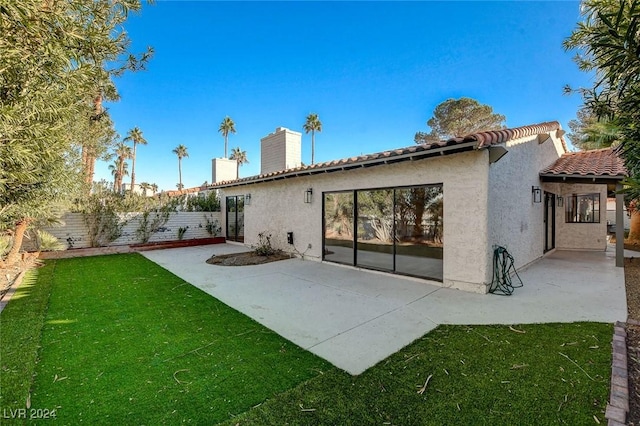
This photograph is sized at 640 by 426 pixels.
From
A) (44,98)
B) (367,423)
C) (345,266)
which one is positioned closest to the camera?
(367,423)

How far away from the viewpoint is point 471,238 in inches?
265

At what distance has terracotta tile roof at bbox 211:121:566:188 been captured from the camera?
6.20 m

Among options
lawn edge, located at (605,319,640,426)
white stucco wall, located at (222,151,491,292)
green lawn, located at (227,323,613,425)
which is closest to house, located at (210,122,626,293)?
white stucco wall, located at (222,151,491,292)

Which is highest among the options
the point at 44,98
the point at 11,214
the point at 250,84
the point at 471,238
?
the point at 250,84

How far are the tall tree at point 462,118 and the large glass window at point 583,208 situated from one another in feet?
37.4

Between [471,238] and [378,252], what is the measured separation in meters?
2.86

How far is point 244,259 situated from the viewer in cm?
1098

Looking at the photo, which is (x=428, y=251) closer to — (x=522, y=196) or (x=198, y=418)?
(x=522, y=196)

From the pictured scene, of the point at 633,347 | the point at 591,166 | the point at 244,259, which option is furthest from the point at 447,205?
the point at 244,259

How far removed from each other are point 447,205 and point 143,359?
6.77m

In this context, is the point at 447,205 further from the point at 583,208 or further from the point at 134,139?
the point at 134,139

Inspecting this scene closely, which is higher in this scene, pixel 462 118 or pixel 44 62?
pixel 462 118

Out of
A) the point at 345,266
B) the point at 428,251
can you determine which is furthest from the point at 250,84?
the point at 428,251

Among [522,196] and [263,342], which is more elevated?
[522,196]
